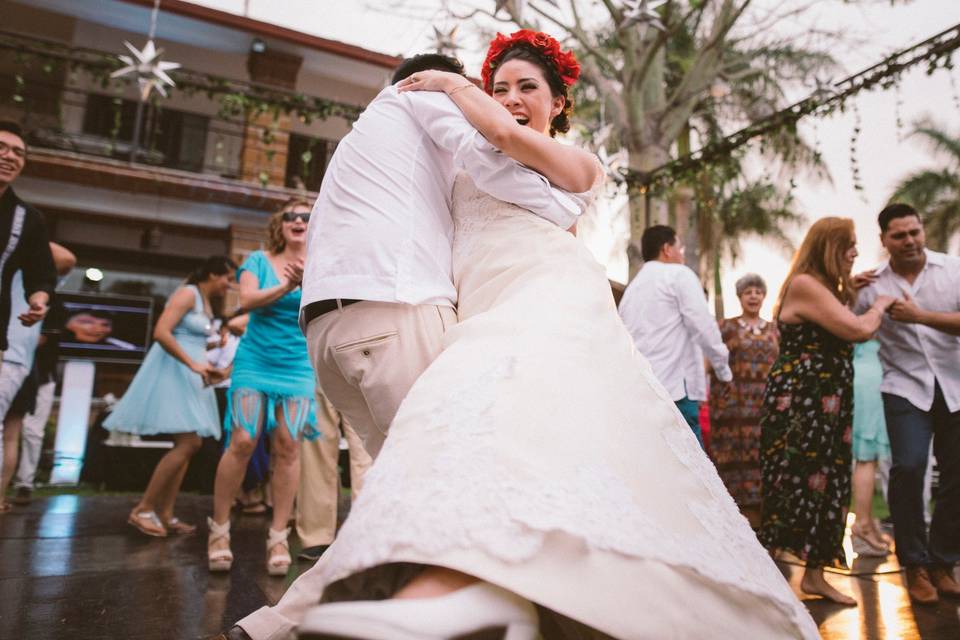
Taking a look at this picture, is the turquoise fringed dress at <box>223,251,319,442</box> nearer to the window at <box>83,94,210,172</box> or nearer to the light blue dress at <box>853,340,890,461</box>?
the light blue dress at <box>853,340,890,461</box>

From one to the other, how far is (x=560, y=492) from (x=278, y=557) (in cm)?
255

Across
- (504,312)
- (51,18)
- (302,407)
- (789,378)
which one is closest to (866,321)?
(789,378)

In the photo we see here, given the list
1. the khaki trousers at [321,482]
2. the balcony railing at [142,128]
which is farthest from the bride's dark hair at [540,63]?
the balcony railing at [142,128]

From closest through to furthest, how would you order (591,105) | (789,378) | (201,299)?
1. (789,378)
2. (201,299)
3. (591,105)

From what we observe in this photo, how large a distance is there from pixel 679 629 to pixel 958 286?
3.37 meters

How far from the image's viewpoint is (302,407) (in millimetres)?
3338

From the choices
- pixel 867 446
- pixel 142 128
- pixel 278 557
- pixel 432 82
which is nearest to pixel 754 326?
pixel 867 446

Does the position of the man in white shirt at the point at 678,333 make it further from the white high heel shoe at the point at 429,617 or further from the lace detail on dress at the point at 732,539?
the white high heel shoe at the point at 429,617

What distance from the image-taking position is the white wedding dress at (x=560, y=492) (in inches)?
37.3

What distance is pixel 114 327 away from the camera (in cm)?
1102

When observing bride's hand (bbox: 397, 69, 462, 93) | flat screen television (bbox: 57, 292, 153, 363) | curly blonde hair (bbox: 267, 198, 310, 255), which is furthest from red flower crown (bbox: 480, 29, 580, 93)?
flat screen television (bbox: 57, 292, 153, 363)

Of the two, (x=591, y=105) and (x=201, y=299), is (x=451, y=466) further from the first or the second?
(x=591, y=105)

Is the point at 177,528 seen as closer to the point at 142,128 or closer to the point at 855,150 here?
the point at 855,150

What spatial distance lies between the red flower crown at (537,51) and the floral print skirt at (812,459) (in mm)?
2034
